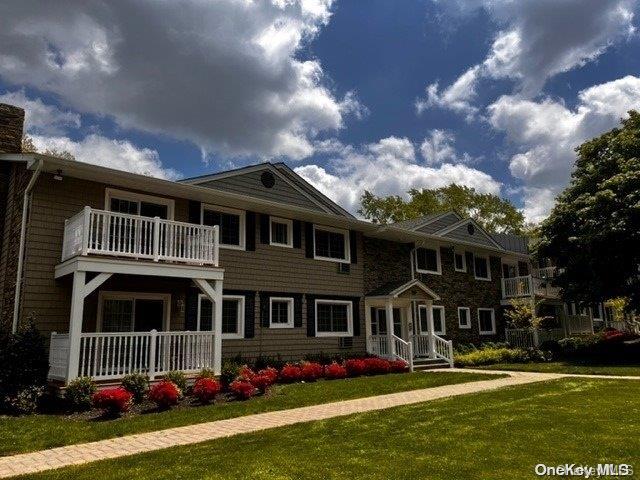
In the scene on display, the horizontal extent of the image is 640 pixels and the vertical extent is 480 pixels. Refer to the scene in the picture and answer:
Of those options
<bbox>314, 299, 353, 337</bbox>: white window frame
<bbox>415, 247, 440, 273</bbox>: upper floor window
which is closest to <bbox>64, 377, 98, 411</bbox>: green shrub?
<bbox>314, 299, 353, 337</bbox>: white window frame

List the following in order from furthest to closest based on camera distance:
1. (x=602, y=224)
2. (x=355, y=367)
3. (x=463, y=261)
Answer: (x=463, y=261)
(x=602, y=224)
(x=355, y=367)

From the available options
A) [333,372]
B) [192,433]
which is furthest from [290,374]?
[192,433]

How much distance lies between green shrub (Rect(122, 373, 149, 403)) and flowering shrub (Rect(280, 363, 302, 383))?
416 cm

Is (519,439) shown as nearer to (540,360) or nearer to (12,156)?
(12,156)

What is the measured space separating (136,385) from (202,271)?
340 cm

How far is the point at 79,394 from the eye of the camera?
33.0 ft

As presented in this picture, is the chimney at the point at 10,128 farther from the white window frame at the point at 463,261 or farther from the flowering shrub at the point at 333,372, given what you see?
the white window frame at the point at 463,261

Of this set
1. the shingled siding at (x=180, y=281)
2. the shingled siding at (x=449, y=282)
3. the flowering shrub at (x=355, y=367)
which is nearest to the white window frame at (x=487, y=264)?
the shingled siding at (x=449, y=282)

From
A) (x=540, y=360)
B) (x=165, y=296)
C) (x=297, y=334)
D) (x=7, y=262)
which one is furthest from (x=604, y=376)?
(x=7, y=262)

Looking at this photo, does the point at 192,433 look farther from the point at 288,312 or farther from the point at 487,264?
the point at 487,264

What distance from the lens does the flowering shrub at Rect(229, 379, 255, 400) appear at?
36.5 feet

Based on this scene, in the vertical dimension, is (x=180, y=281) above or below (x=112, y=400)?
above

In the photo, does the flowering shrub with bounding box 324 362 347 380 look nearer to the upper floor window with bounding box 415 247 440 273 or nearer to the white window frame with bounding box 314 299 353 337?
the white window frame with bounding box 314 299 353 337

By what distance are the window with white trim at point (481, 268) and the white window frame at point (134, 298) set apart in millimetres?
16120
